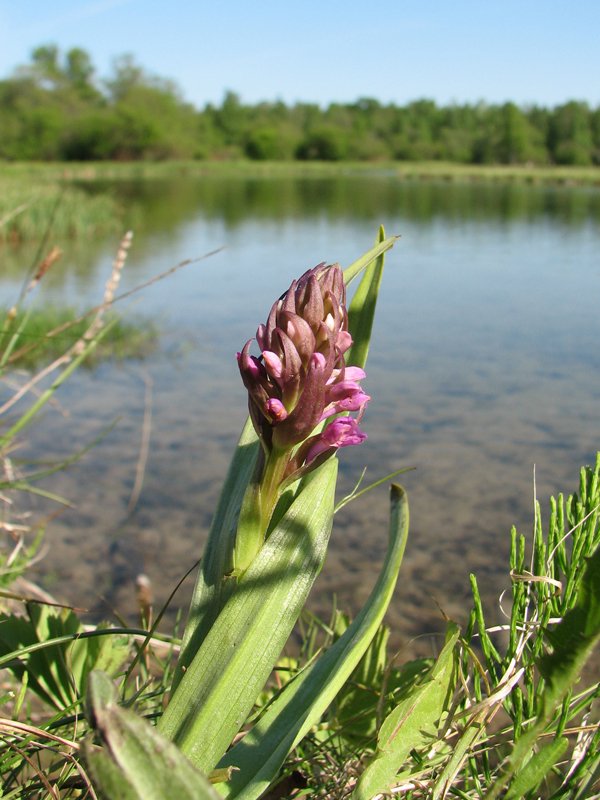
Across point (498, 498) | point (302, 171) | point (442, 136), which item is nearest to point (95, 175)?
point (302, 171)

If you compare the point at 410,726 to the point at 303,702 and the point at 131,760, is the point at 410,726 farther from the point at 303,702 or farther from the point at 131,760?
the point at 131,760

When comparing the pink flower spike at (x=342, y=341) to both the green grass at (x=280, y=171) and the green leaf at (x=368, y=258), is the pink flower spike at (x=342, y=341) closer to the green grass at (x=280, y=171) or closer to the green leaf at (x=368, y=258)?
the green leaf at (x=368, y=258)

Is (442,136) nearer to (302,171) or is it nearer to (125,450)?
(302,171)

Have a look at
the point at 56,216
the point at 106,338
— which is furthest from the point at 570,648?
the point at 56,216

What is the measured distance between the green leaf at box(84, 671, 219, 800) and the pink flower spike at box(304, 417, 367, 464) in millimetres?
408

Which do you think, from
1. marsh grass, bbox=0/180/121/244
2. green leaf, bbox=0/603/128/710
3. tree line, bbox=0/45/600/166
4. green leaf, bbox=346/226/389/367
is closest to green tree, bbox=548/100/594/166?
tree line, bbox=0/45/600/166

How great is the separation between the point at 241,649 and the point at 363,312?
54cm

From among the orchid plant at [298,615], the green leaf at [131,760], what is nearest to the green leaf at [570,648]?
the orchid plant at [298,615]

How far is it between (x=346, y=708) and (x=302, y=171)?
8163 cm

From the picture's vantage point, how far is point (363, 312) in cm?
114

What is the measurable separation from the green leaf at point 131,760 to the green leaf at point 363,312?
0.63 m

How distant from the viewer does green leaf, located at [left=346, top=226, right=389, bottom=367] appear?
113 cm

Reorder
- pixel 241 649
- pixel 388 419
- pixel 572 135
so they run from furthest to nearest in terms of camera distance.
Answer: pixel 572 135 → pixel 388 419 → pixel 241 649

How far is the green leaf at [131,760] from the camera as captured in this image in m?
0.64
